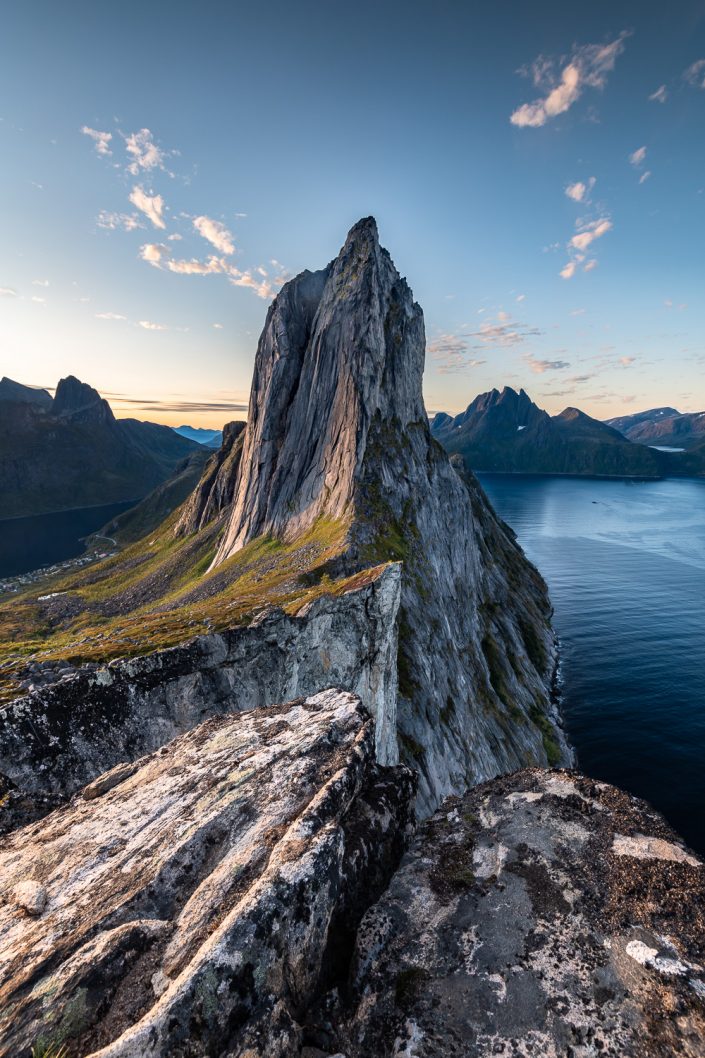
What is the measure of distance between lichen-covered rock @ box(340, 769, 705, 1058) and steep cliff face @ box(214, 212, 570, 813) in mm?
19183

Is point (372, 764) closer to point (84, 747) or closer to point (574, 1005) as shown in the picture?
point (574, 1005)

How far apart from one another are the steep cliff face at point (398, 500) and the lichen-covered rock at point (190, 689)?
8356 millimetres

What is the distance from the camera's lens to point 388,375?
56031 mm

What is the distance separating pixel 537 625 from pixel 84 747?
8078cm

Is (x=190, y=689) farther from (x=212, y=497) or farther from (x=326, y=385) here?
(x=212, y=497)

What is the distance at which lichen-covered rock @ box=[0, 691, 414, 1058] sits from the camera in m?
6.57

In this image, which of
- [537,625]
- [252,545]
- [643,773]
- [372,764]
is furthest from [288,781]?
[537,625]

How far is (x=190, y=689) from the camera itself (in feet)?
59.3

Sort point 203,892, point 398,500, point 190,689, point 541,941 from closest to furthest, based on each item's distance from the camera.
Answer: point 541,941
point 203,892
point 190,689
point 398,500

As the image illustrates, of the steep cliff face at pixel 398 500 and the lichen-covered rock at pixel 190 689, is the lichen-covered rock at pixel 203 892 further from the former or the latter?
the steep cliff face at pixel 398 500

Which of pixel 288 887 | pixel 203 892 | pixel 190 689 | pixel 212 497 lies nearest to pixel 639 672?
pixel 212 497

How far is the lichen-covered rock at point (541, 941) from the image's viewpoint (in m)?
6.70

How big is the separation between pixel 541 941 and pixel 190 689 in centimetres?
1412

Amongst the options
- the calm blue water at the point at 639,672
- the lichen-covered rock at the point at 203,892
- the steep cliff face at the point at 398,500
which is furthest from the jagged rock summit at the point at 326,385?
the calm blue water at the point at 639,672
